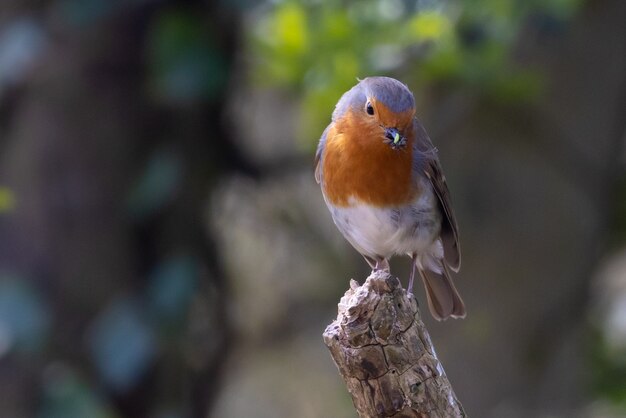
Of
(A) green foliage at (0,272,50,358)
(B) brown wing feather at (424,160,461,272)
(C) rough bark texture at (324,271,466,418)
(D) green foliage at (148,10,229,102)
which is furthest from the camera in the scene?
(D) green foliage at (148,10,229,102)

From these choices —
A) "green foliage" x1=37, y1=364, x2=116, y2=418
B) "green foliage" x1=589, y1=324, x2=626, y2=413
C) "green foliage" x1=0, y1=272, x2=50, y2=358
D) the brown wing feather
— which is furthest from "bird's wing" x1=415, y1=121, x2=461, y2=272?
"green foliage" x1=589, y1=324, x2=626, y2=413

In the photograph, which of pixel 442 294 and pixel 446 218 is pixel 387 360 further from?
pixel 442 294

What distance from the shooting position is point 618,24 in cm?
546

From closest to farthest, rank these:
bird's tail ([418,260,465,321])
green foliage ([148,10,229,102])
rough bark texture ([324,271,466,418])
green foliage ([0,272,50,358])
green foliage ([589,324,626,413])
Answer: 1. rough bark texture ([324,271,466,418])
2. bird's tail ([418,260,465,321])
3. green foliage ([0,272,50,358])
4. green foliage ([148,10,229,102])
5. green foliage ([589,324,626,413])

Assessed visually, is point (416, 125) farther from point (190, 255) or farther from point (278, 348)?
point (278, 348)

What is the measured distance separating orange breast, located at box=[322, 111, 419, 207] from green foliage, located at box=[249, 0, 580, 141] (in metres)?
1.02

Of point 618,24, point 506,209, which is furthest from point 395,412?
point 618,24

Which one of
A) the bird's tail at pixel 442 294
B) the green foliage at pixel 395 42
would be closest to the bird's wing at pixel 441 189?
the bird's tail at pixel 442 294

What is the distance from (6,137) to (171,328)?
1.24 m

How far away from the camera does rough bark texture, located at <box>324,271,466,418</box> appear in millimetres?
2467

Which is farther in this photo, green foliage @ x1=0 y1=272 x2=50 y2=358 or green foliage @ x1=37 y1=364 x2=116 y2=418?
green foliage @ x1=0 y1=272 x2=50 y2=358

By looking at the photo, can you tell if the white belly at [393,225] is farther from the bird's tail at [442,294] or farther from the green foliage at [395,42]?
the green foliage at [395,42]

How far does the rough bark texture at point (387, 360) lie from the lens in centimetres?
247

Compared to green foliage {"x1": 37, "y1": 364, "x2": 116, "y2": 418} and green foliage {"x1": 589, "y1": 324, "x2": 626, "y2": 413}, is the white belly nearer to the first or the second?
green foliage {"x1": 37, "y1": 364, "x2": 116, "y2": 418}
